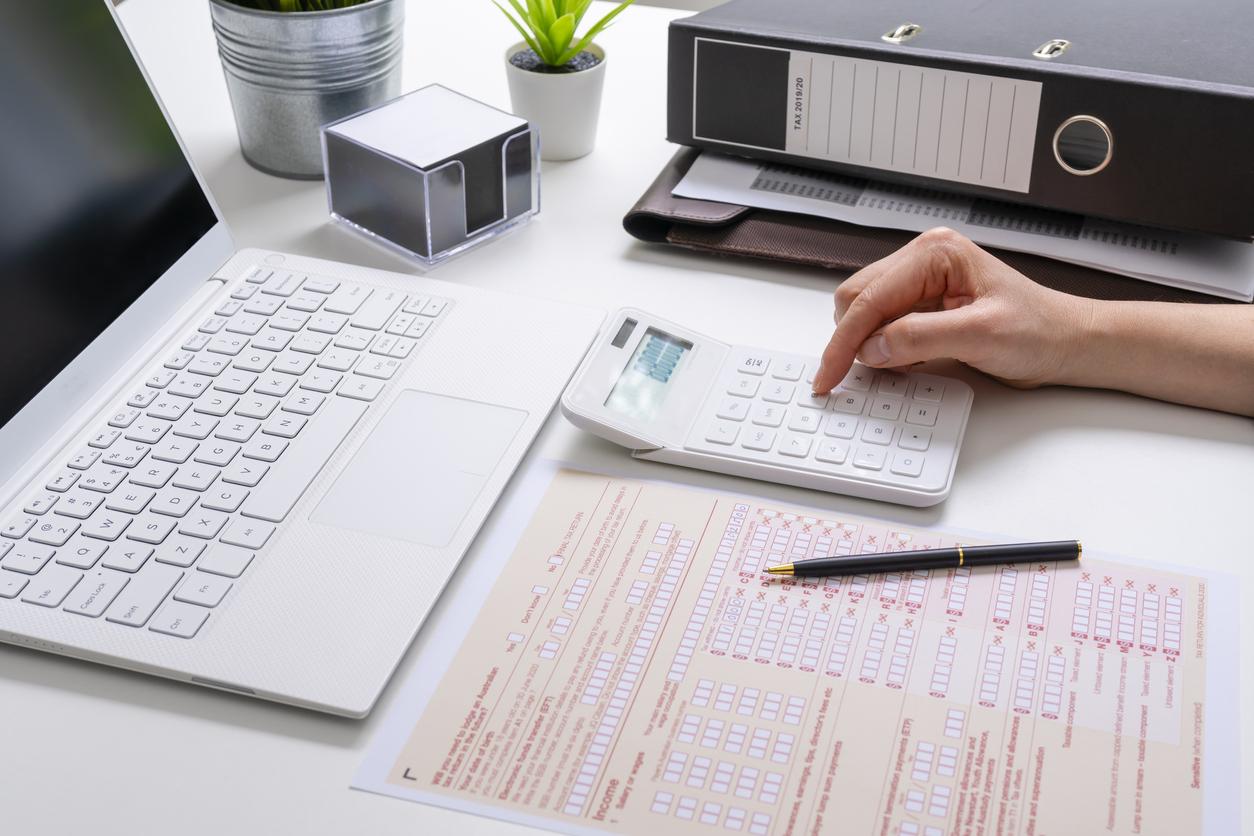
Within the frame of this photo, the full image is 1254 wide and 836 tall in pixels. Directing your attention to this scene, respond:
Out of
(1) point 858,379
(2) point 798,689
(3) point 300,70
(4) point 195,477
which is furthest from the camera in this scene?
(3) point 300,70

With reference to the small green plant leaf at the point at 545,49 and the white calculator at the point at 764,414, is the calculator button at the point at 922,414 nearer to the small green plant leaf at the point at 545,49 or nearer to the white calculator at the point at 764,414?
the white calculator at the point at 764,414

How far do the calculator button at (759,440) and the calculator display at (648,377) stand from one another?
0.07 metres

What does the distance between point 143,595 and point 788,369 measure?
0.46 m

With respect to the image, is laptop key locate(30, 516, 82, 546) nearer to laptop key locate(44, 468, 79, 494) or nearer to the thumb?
laptop key locate(44, 468, 79, 494)

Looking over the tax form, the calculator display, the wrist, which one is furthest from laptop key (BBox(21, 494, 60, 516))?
the wrist

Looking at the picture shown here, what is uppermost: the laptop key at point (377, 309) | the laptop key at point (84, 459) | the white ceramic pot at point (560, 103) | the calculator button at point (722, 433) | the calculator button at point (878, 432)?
the white ceramic pot at point (560, 103)

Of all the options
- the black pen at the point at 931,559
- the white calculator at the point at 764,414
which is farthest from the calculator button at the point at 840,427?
the black pen at the point at 931,559

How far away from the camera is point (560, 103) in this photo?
118 cm

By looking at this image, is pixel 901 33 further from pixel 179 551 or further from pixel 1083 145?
pixel 179 551

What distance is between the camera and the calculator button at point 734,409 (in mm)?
850

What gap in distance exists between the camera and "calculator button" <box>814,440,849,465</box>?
816mm

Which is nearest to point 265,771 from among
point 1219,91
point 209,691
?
point 209,691

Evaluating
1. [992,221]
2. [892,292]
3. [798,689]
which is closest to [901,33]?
[992,221]

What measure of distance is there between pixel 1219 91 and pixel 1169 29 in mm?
161
